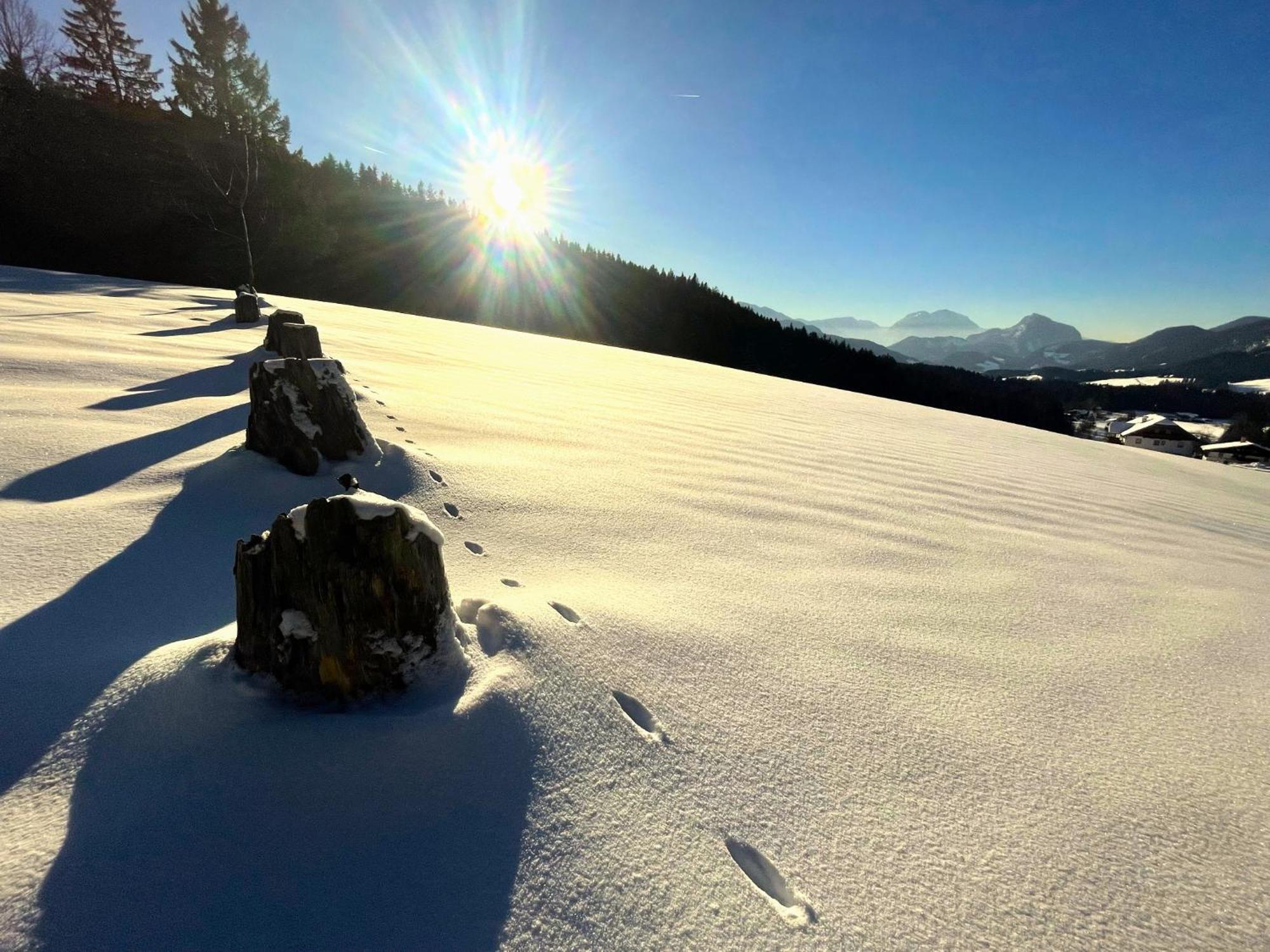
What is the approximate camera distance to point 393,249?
114 ft

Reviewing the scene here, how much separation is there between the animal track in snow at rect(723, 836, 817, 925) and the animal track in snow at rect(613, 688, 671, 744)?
0.26m

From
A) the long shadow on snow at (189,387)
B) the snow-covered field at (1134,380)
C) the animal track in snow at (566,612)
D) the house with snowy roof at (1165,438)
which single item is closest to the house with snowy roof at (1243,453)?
the house with snowy roof at (1165,438)

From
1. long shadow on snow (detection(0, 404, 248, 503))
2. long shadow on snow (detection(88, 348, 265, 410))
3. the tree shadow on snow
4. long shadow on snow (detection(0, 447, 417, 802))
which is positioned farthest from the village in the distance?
long shadow on snow (detection(0, 404, 248, 503))

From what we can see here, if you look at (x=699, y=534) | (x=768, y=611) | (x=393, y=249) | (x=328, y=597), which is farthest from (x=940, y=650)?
(x=393, y=249)

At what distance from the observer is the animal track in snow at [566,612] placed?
5.02 ft

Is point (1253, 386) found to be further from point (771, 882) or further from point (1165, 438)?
point (771, 882)

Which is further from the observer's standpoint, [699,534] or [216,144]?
[216,144]

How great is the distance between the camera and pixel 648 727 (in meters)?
1.23

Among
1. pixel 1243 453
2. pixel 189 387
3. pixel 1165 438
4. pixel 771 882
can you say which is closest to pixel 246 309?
pixel 189 387

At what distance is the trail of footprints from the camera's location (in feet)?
2.94

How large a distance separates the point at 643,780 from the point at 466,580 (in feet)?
2.93

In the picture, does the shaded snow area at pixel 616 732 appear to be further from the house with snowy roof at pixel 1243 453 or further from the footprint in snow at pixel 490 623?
the house with snowy roof at pixel 1243 453

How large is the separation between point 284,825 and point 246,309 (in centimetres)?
784

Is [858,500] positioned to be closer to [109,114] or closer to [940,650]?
[940,650]
